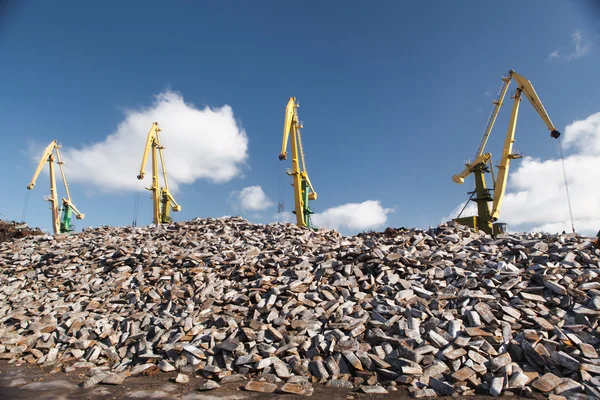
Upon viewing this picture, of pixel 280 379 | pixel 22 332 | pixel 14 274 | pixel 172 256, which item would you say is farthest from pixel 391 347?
pixel 14 274

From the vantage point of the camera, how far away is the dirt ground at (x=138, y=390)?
6176 millimetres

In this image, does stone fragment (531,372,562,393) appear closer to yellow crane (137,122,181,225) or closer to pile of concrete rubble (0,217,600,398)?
pile of concrete rubble (0,217,600,398)

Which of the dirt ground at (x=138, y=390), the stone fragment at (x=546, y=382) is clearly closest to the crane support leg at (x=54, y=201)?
the dirt ground at (x=138, y=390)

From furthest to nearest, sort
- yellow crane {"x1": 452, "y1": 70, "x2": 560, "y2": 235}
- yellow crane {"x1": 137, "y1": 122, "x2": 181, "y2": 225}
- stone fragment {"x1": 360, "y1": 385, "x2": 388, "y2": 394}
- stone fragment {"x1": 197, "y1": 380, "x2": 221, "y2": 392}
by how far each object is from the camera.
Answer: yellow crane {"x1": 137, "y1": 122, "x2": 181, "y2": 225}
yellow crane {"x1": 452, "y1": 70, "x2": 560, "y2": 235}
stone fragment {"x1": 197, "y1": 380, "x2": 221, "y2": 392}
stone fragment {"x1": 360, "y1": 385, "x2": 388, "y2": 394}

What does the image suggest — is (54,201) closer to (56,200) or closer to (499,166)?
(56,200)

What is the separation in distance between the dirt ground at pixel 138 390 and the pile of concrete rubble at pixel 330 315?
0.21 meters

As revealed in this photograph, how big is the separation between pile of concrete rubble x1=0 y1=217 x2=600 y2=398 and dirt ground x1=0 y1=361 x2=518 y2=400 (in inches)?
8.2

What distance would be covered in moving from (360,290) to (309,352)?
2.84m

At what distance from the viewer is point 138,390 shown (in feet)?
21.3

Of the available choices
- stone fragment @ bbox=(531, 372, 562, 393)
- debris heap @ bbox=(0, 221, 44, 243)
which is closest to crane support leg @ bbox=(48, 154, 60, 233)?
debris heap @ bbox=(0, 221, 44, 243)

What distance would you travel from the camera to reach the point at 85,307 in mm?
10695

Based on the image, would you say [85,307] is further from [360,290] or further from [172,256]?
[360,290]

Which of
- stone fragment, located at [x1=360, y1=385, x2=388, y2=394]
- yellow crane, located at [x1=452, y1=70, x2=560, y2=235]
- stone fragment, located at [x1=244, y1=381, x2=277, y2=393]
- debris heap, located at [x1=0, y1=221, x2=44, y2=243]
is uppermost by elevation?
yellow crane, located at [x1=452, y1=70, x2=560, y2=235]

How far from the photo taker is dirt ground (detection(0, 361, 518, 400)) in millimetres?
6176
